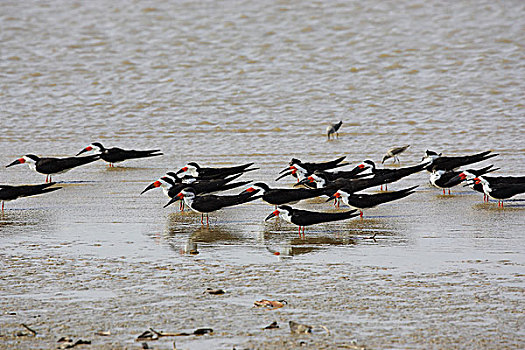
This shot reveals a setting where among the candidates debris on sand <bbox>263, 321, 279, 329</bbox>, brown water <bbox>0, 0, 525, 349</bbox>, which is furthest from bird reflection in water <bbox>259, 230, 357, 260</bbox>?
debris on sand <bbox>263, 321, 279, 329</bbox>

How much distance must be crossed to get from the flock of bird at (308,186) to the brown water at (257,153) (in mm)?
174

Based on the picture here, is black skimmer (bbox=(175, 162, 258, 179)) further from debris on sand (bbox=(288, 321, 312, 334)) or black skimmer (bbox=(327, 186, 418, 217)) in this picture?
debris on sand (bbox=(288, 321, 312, 334))

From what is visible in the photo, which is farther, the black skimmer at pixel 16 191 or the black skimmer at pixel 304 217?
A: the black skimmer at pixel 16 191

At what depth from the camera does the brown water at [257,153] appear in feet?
14.1

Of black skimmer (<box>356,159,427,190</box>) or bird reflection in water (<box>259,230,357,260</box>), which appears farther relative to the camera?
black skimmer (<box>356,159,427,190</box>)

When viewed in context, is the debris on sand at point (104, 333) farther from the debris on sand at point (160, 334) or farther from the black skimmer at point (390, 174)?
the black skimmer at point (390, 174)

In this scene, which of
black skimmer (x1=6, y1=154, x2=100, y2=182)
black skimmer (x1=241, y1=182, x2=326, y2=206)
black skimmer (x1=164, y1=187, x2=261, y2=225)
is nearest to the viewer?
black skimmer (x1=164, y1=187, x2=261, y2=225)

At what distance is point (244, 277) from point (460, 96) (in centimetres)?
1126

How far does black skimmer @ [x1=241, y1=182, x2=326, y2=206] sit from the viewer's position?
25.4ft

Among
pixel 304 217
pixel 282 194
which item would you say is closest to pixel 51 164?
pixel 282 194

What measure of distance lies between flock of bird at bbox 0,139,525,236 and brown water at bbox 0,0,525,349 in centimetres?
17

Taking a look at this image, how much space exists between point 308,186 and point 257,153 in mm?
3043

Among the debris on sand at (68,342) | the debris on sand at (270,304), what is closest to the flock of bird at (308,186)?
the debris on sand at (270,304)

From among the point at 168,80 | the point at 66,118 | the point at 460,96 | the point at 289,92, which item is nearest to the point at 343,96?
the point at 289,92
